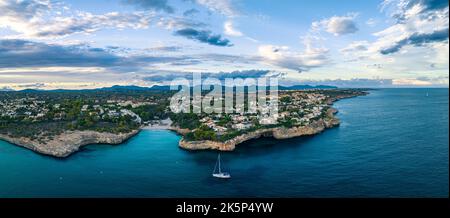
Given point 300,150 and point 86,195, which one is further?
point 300,150

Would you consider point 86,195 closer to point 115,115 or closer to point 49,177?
point 49,177

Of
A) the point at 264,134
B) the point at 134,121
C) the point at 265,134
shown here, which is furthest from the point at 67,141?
the point at 265,134

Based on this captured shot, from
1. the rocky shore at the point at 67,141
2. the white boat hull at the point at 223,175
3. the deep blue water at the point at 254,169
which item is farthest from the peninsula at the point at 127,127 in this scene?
the white boat hull at the point at 223,175

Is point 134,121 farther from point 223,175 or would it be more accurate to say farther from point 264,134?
point 223,175

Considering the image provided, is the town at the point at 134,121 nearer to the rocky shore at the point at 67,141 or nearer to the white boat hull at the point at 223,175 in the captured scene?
the rocky shore at the point at 67,141
